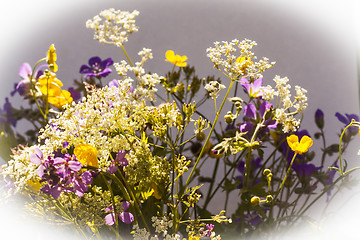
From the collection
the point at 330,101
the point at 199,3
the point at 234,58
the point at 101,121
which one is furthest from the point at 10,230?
the point at 330,101

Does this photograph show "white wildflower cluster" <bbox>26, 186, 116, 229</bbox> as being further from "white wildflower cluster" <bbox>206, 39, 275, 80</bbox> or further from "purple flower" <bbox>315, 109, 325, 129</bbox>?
"purple flower" <bbox>315, 109, 325, 129</bbox>

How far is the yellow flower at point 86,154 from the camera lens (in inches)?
15.0

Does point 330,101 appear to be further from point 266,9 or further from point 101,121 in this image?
point 101,121

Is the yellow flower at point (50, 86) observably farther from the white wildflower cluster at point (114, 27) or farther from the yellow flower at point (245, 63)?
the yellow flower at point (245, 63)

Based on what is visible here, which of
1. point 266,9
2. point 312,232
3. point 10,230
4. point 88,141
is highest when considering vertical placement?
Result: point 266,9

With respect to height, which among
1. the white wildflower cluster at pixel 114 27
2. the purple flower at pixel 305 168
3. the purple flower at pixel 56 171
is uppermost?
the white wildflower cluster at pixel 114 27

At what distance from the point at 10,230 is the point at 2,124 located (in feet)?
0.64

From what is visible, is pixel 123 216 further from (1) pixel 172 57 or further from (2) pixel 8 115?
(2) pixel 8 115

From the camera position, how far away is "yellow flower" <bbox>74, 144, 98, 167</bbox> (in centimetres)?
38

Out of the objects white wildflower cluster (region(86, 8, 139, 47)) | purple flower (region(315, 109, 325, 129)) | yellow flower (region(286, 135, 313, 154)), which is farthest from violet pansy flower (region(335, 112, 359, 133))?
white wildflower cluster (region(86, 8, 139, 47))

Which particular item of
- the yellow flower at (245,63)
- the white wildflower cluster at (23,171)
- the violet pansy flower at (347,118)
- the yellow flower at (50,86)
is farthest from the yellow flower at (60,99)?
the violet pansy flower at (347,118)

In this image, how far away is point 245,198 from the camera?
1.63ft

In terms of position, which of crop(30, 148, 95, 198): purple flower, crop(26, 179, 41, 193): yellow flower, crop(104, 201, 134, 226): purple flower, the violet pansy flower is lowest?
crop(104, 201, 134, 226): purple flower

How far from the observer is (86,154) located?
1.26ft
